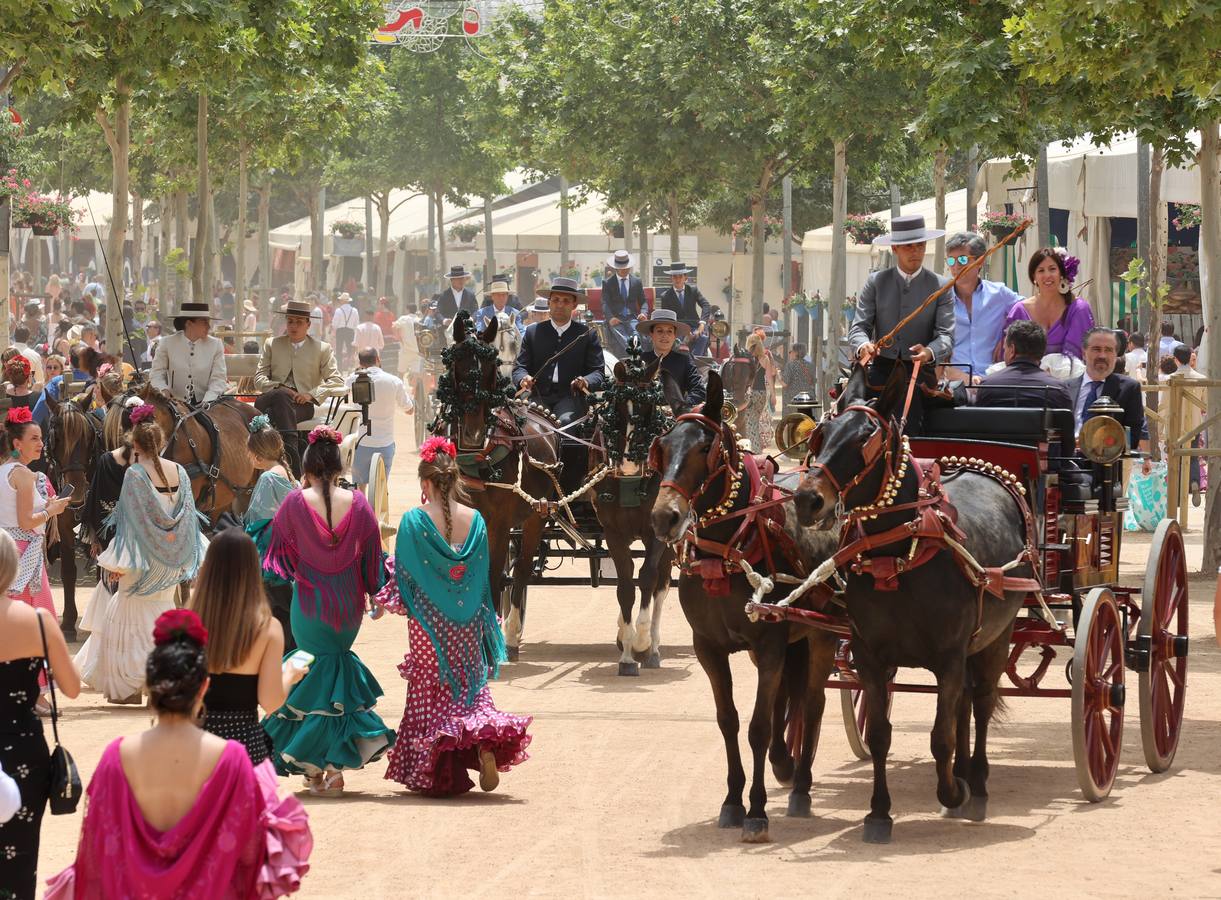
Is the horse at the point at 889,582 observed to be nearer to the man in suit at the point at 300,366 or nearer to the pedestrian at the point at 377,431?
the man in suit at the point at 300,366

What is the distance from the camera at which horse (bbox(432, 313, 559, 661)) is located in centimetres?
1390

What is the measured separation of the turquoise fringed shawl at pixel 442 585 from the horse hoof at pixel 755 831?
5.99 ft

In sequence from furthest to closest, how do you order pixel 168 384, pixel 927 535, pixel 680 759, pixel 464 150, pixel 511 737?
pixel 464 150 < pixel 168 384 < pixel 680 759 < pixel 511 737 < pixel 927 535

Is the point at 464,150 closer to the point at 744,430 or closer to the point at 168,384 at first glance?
the point at 744,430

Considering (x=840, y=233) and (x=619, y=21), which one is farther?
(x=619, y=21)

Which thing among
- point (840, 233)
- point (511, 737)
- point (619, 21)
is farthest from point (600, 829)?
point (619, 21)

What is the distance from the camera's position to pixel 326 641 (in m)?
9.89

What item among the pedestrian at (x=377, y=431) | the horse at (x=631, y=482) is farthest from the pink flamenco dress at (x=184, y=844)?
the pedestrian at (x=377, y=431)

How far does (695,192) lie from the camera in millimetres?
40906

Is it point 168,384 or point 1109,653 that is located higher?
point 168,384

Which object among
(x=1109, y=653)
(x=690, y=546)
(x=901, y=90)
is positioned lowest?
(x=1109, y=653)

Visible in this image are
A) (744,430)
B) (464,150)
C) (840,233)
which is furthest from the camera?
(464,150)

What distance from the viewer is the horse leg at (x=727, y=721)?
353 inches

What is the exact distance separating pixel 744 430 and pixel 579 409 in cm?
1293
